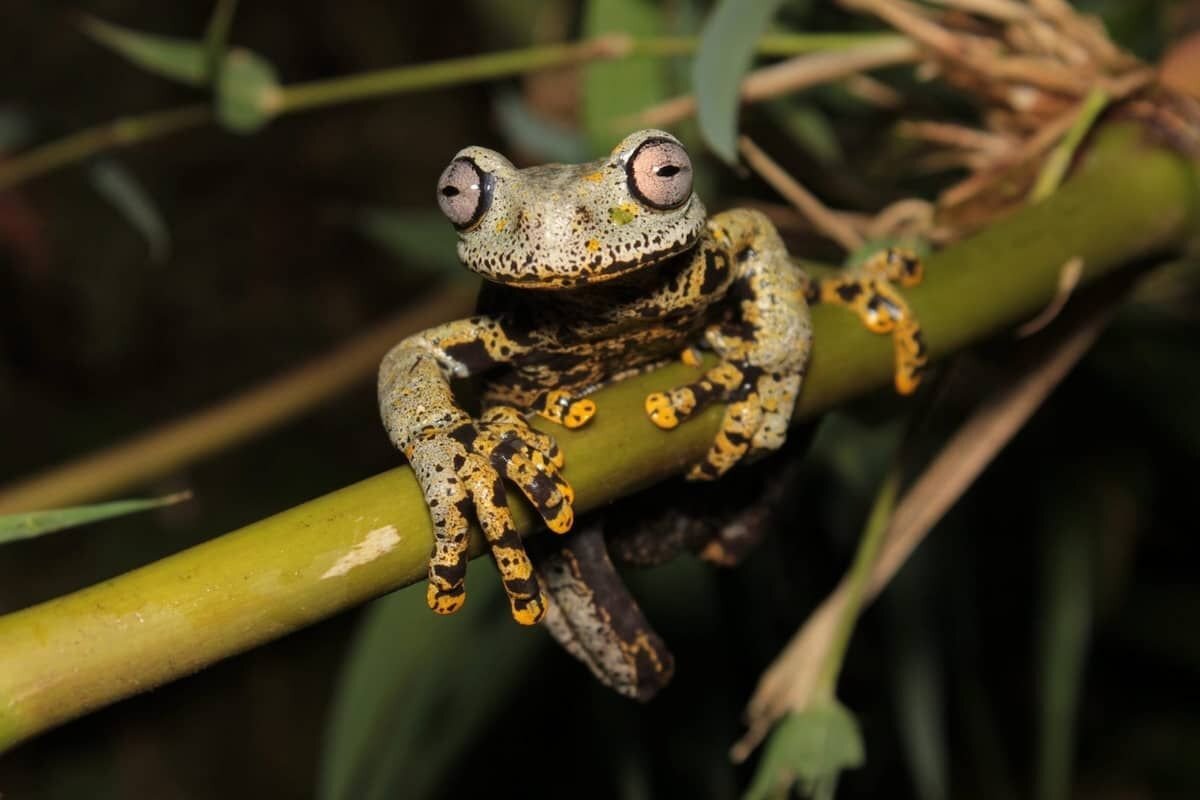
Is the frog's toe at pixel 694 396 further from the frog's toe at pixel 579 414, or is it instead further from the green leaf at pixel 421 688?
the green leaf at pixel 421 688

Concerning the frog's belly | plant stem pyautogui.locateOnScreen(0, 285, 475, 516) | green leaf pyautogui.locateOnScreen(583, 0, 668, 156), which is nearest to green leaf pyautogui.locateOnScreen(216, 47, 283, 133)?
green leaf pyautogui.locateOnScreen(583, 0, 668, 156)

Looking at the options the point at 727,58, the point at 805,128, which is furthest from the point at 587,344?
the point at 805,128

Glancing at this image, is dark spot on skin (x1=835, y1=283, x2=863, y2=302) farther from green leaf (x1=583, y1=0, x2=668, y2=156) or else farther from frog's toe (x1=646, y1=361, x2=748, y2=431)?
green leaf (x1=583, y1=0, x2=668, y2=156)

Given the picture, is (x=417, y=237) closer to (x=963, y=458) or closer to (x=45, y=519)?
(x=963, y=458)

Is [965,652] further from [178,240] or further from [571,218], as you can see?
[178,240]

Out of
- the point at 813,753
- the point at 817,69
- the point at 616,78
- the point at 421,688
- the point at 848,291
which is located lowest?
the point at 813,753

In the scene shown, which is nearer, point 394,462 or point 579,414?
point 579,414

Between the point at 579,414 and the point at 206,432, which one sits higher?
the point at 206,432
